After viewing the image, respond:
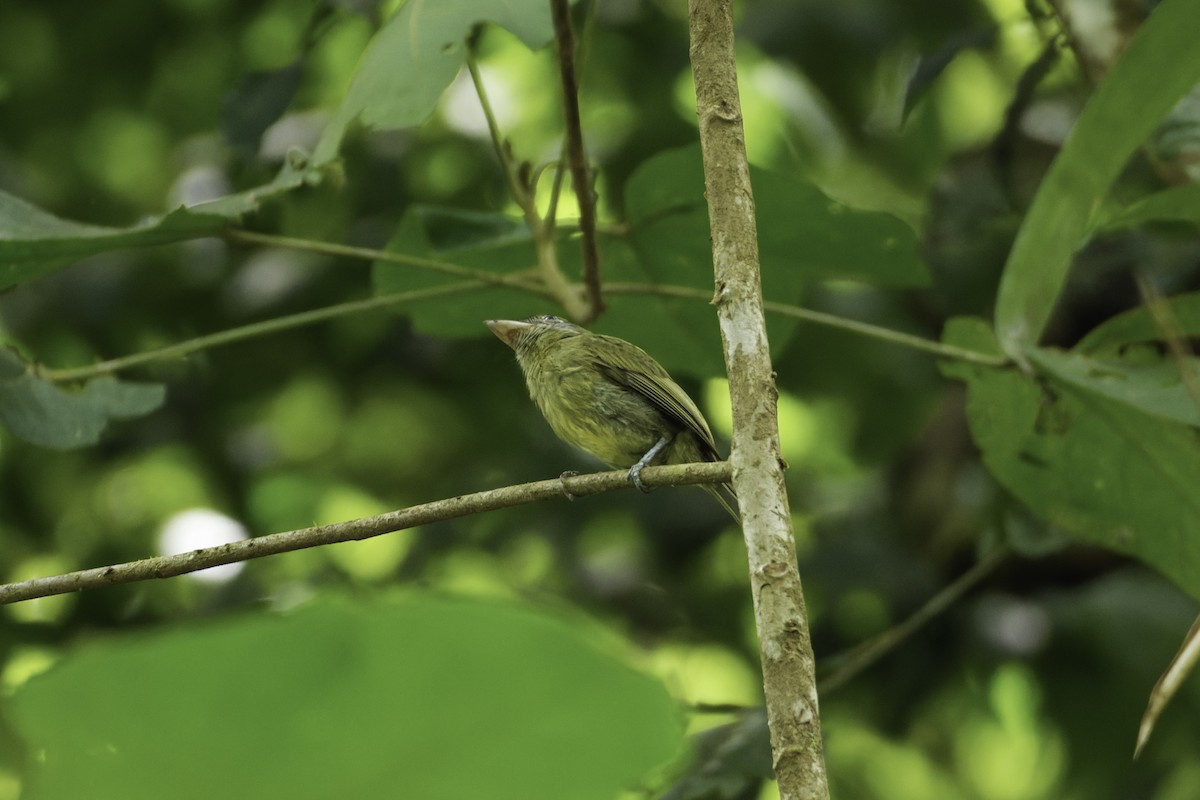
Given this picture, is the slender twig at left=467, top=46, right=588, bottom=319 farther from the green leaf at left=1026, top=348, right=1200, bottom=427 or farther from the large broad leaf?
the green leaf at left=1026, top=348, right=1200, bottom=427

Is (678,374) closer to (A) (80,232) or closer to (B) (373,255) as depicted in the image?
(B) (373,255)

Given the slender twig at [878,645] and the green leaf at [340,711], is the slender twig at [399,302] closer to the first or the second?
the slender twig at [878,645]

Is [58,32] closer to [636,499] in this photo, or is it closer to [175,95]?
[175,95]

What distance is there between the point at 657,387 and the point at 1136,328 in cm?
105

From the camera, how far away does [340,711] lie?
0.43 meters

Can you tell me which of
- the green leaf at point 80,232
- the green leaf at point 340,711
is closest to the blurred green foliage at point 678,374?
the green leaf at point 80,232

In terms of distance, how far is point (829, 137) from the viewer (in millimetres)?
4785

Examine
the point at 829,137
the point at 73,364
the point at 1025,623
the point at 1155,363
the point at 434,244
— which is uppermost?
the point at 829,137

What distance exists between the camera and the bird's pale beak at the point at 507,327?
3322 millimetres

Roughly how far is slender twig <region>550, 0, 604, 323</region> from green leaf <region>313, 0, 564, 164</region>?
0.09 ft

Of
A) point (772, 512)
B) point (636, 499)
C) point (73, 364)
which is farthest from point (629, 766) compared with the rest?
point (73, 364)

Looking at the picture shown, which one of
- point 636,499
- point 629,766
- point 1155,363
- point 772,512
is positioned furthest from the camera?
point 636,499

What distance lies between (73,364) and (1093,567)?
12.6ft

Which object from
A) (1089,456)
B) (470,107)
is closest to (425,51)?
(1089,456)
